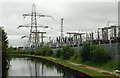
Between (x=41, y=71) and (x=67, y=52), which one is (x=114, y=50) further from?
(x=67, y=52)

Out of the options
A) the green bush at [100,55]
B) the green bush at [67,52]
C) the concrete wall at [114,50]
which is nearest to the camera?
the concrete wall at [114,50]

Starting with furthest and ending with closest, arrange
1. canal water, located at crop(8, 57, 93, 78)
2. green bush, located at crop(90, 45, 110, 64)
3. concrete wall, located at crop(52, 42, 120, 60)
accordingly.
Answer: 1. green bush, located at crop(90, 45, 110, 64)
2. concrete wall, located at crop(52, 42, 120, 60)
3. canal water, located at crop(8, 57, 93, 78)

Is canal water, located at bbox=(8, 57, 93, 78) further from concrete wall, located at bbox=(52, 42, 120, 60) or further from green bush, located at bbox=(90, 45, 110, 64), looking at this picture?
concrete wall, located at bbox=(52, 42, 120, 60)

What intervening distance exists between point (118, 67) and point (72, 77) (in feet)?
15.8

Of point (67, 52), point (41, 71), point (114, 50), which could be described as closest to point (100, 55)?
point (114, 50)

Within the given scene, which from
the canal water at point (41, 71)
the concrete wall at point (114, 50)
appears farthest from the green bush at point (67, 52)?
the concrete wall at point (114, 50)

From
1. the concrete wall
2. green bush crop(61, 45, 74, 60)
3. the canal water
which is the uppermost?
the concrete wall

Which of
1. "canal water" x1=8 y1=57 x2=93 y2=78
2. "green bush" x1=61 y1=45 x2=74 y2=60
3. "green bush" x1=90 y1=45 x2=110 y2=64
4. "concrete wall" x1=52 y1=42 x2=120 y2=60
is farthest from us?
"green bush" x1=61 y1=45 x2=74 y2=60

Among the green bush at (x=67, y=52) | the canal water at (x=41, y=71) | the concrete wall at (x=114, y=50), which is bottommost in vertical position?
the canal water at (x=41, y=71)

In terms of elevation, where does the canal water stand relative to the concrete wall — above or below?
below

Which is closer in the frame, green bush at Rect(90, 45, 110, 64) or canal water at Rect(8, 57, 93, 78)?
canal water at Rect(8, 57, 93, 78)

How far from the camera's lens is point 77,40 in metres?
38.1

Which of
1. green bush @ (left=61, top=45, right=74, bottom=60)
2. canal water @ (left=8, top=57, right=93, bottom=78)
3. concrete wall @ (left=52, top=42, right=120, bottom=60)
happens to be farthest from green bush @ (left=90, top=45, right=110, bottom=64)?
green bush @ (left=61, top=45, right=74, bottom=60)

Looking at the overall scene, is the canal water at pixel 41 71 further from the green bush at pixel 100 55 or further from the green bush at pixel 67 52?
the green bush at pixel 67 52
